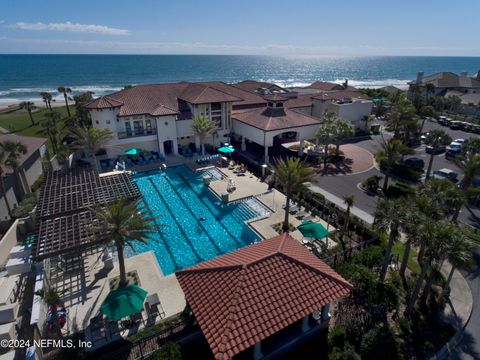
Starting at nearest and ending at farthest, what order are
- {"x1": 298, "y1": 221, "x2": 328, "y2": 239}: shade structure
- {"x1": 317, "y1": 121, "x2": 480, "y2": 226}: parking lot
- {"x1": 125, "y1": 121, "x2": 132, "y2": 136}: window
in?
1. {"x1": 298, "y1": 221, "x2": 328, "y2": 239}: shade structure
2. {"x1": 317, "y1": 121, "x2": 480, "y2": 226}: parking lot
3. {"x1": 125, "y1": 121, "x2": 132, "y2": 136}: window

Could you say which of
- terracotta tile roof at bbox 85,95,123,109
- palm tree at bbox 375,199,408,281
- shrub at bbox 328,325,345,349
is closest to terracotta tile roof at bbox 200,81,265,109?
terracotta tile roof at bbox 85,95,123,109

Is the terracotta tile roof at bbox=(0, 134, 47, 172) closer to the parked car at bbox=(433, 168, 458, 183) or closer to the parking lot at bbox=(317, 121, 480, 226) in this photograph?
the parking lot at bbox=(317, 121, 480, 226)

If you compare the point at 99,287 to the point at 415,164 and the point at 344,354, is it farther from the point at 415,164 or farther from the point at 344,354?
the point at 415,164

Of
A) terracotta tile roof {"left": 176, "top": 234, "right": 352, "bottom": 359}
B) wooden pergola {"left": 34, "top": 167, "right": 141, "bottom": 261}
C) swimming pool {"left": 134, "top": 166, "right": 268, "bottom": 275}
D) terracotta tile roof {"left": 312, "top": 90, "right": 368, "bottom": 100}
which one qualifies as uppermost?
terracotta tile roof {"left": 312, "top": 90, "right": 368, "bottom": 100}

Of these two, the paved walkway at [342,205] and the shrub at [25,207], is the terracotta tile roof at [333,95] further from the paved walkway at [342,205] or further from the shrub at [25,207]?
the shrub at [25,207]

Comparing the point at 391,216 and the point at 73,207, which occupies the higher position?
the point at 391,216

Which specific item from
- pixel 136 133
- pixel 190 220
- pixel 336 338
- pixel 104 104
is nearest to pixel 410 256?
pixel 336 338

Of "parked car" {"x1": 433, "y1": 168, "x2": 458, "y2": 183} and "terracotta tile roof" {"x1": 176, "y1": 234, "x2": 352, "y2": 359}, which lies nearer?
"terracotta tile roof" {"x1": 176, "y1": 234, "x2": 352, "y2": 359}
